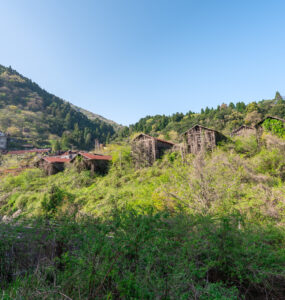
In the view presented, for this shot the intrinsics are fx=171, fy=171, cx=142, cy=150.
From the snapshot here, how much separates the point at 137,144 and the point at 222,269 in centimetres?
1704

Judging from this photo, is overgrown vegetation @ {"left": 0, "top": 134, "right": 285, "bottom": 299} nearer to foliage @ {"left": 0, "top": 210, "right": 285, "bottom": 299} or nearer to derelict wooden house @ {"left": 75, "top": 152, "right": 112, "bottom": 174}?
foliage @ {"left": 0, "top": 210, "right": 285, "bottom": 299}

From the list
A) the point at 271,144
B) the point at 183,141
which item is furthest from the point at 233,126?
the point at 271,144

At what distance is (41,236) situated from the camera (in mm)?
4086

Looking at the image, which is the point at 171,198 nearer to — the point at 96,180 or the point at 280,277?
the point at 280,277

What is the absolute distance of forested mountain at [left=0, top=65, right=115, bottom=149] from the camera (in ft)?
221

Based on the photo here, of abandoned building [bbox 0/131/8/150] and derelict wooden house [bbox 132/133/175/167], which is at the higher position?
abandoned building [bbox 0/131/8/150]

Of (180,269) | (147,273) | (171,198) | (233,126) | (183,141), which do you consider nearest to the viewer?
(147,273)

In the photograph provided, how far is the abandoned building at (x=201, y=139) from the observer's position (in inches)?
644

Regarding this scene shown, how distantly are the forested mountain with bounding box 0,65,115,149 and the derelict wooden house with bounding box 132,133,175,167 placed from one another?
146 ft

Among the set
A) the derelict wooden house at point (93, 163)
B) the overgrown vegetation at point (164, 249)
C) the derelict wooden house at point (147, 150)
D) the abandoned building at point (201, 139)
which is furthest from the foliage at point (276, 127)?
the derelict wooden house at point (93, 163)

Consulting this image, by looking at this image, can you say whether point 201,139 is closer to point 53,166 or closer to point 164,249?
point 164,249

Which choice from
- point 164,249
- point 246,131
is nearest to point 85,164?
point 164,249

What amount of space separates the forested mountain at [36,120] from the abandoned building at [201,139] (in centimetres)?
4932

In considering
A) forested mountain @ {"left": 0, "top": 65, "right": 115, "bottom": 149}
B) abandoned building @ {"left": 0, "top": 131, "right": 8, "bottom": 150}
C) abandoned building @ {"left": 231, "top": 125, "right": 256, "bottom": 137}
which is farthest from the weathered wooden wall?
abandoned building @ {"left": 0, "top": 131, "right": 8, "bottom": 150}
